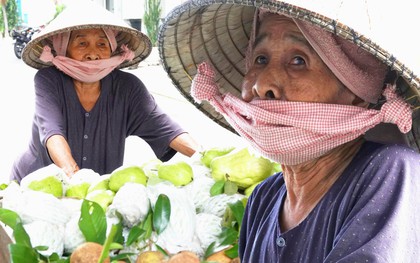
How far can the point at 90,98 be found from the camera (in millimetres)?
3521

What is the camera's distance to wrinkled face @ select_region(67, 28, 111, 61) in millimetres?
A: 3443

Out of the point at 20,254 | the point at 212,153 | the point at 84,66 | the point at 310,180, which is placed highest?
the point at 310,180

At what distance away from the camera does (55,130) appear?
322cm

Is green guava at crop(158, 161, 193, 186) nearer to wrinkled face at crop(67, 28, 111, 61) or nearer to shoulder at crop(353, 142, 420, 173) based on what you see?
wrinkled face at crop(67, 28, 111, 61)

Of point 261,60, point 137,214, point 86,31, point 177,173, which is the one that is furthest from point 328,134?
point 86,31

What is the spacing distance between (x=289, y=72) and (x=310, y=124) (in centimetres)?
16

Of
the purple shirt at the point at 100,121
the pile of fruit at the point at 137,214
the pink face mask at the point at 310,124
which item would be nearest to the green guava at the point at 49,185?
the pile of fruit at the point at 137,214

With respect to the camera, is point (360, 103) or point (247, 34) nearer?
point (360, 103)

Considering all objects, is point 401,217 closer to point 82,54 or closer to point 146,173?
point 146,173

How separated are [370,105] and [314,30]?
0.22m

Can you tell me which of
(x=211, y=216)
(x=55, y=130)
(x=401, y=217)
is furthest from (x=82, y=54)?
(x=401, y=217)

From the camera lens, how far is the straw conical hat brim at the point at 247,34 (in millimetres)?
1088

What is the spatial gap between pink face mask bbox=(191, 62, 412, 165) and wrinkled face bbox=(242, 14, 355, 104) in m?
0.04

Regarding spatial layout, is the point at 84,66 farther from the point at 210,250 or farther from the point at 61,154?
the point at 210,250
